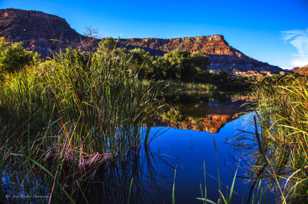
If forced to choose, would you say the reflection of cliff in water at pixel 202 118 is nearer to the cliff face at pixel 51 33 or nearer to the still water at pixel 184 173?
the still water at pixel 184 173

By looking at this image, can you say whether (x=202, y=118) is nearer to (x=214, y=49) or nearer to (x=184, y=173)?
(x=184, y=173)

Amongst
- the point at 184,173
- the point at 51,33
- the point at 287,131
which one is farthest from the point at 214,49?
the point at 184,173

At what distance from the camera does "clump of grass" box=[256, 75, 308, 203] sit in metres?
3.58

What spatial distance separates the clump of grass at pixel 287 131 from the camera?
11.7 feet

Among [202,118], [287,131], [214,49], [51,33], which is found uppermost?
[214,49]

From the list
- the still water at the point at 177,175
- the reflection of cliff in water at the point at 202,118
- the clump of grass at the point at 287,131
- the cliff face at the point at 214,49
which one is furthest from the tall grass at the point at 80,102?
the cliff face at the point at 214,49

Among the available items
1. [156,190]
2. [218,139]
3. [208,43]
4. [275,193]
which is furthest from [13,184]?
[208,43]

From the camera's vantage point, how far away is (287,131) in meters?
4.48

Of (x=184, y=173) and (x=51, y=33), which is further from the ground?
(x=51, y=33)

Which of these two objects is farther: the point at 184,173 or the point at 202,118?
the point at 202,118

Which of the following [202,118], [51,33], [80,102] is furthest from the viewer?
[202,118]

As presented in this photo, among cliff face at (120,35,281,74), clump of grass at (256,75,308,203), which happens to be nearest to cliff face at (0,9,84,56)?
clump of grass at (256,75,308,203)

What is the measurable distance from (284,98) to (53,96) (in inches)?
109

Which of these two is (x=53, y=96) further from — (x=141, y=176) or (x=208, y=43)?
(x=208, y=43)
